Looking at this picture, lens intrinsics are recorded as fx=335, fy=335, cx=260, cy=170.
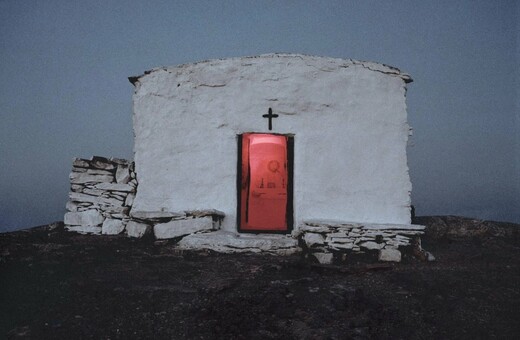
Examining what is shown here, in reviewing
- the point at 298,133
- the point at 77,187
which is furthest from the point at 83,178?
the point at 298,133

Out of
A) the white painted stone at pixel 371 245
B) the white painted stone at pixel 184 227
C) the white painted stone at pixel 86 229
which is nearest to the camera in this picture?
the white painted stone at pixel 371 245

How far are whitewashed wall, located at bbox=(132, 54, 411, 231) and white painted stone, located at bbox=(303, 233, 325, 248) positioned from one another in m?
0.50

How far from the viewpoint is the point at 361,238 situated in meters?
5.57

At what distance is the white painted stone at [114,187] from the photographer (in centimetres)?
658

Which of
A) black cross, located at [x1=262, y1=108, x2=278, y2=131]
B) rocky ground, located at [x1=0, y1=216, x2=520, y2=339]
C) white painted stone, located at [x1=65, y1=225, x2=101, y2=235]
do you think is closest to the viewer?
rocky ground, located at [x1=0, y1=216, x2=520, y2=339]

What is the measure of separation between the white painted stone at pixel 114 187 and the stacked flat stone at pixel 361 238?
11.9 ft

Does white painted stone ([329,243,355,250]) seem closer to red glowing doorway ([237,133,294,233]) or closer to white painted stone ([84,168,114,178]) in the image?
red glowing doorway ([237,133,294,233])

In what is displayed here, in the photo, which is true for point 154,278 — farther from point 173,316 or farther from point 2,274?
point 2,274

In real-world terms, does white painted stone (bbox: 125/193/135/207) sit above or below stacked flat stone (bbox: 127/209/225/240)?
above

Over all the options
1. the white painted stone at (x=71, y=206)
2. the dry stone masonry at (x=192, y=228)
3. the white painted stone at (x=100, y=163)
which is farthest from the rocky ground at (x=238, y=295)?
the white painted stone at (x=100, y=163)

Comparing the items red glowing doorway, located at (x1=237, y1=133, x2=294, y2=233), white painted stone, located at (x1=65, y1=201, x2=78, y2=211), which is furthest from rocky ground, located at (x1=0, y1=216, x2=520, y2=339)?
red glowing doorway, located at (x1=237, y1=133, x2=294, y2=233)

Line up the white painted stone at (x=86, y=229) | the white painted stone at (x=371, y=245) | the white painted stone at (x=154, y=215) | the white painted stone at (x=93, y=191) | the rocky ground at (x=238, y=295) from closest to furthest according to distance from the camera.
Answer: the rocky ground at (x=238, y=295)
the white painted stone at (x=371, y=245)
the white painted stone at (x=154, y=215)
the white painted stone at (x=86, y=229)
the white painted stone at (x=93, y=191)

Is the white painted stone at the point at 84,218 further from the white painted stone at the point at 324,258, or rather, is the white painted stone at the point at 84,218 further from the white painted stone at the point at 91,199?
the white painted stone at the point at 324,258

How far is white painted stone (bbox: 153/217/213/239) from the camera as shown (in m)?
5.99
